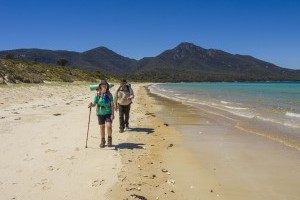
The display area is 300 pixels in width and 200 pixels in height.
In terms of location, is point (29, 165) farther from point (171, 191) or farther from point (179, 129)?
point (179, 129)

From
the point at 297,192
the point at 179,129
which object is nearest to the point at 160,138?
the point at 179,129

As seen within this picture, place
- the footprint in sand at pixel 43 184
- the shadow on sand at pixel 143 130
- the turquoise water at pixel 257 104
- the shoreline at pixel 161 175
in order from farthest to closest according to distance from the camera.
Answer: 1. the turquoise water at pixel 257 104
2. the shadow on sand at pixel 143 130
3. the shoreline at pixel 161 175
4. the footprint in sand at pixel 43 184

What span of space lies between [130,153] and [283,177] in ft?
12.8

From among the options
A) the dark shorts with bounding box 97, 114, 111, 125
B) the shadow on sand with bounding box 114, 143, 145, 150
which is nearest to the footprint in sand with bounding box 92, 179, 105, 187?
the shadow on sand with bounding box 114, 143, 145, 150

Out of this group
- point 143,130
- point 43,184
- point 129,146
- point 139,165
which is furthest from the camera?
point 143,130

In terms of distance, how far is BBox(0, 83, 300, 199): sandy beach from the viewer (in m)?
7.31

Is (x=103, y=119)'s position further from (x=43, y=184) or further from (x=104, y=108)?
(x=43, y=184)

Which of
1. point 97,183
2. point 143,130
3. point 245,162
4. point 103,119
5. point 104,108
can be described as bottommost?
point 143,130

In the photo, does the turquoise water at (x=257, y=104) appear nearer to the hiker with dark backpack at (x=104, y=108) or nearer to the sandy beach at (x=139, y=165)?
the sandy beach at (x=139, y=165)

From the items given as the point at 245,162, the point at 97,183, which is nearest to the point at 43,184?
the point at 97,183

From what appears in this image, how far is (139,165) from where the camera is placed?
30.2 feet

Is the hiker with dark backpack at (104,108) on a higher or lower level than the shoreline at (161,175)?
higher

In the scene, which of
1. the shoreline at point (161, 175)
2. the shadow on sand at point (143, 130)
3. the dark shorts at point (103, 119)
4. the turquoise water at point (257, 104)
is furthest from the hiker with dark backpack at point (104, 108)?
the turquoise water at point (257, 104)

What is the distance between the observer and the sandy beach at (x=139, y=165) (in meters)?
7.31
